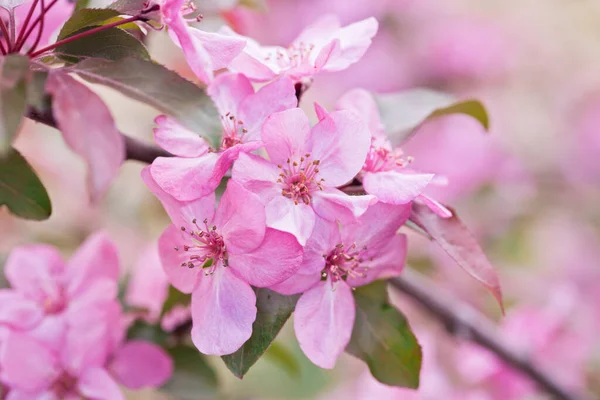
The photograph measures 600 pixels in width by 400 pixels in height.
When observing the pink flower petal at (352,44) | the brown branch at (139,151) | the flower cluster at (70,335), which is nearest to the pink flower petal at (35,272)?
the flower cluster at (70,335)

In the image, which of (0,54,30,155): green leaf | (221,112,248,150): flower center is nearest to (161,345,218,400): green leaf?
(221,112,248,150): flower center

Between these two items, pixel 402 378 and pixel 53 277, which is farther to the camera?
pixel 53 277

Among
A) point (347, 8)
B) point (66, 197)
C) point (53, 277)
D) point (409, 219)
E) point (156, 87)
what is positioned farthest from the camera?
point (347, 8)

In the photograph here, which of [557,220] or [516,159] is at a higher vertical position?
[516,159]

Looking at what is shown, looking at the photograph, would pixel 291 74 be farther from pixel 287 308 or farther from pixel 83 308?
pixel 83 308

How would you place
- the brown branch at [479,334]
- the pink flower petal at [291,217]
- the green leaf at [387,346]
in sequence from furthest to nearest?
1. the brown branch at [479,334]
2. the green leaf at [387,346]
3. the pink flower petal at [291,217]

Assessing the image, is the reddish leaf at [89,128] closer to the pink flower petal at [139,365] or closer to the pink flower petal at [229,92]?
the pink flower petal at [229,92]

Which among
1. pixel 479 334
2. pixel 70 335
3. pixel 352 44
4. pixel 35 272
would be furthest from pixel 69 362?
pixel 479 334

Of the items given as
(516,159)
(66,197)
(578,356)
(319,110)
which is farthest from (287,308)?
(516,159)
